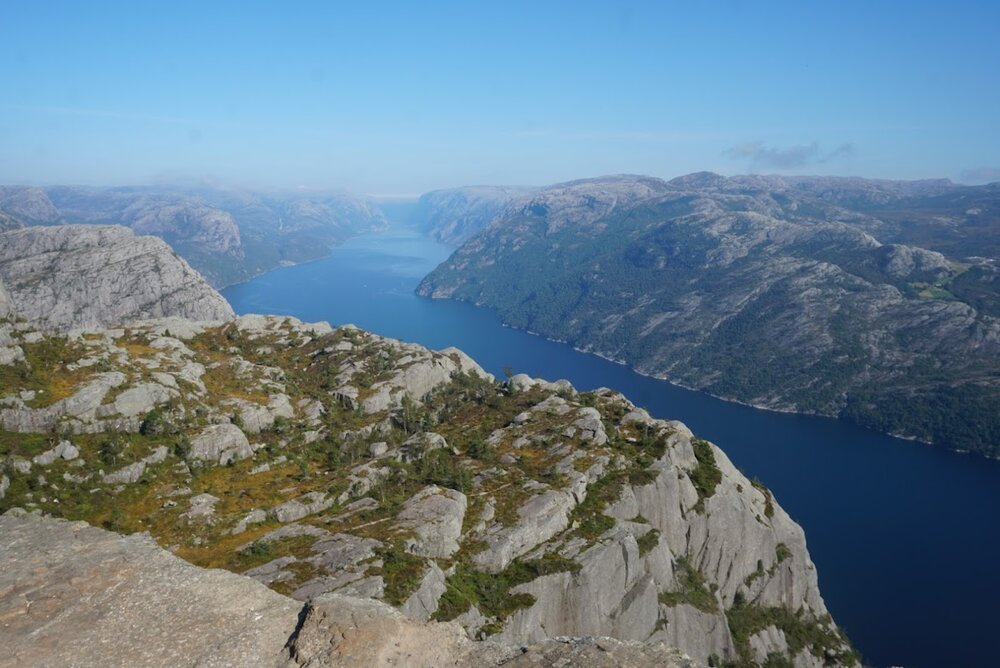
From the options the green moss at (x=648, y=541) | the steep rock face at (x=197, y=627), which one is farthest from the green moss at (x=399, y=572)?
the green moss at (x=648, y=541)

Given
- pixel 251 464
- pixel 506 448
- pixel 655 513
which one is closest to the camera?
pixel 251 464

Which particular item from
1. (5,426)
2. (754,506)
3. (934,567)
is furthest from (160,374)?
(934,567)

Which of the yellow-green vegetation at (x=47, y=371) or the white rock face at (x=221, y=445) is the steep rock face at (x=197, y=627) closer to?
the white rock face at (x=221, y=445)

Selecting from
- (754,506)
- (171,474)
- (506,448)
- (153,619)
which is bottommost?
(754,506)

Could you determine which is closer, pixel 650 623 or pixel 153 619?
pixel 153 619

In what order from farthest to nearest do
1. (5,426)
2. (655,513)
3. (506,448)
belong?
(506,448) < (655,513) < (5,426)

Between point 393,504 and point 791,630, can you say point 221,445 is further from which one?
point 791,630

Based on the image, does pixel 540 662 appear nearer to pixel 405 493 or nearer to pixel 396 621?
pixel 396 621

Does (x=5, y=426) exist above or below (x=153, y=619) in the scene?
below
